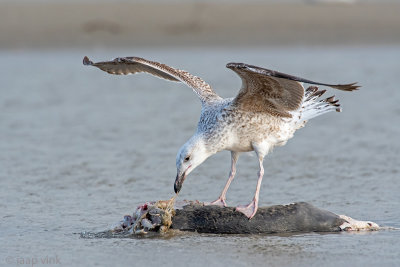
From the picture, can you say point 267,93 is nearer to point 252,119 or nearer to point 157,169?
point 252,119

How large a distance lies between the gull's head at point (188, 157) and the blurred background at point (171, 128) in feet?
1.85

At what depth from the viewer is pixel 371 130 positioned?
1256 cm

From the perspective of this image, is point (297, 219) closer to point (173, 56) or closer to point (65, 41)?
point (173, 56)

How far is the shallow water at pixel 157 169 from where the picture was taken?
273 inches

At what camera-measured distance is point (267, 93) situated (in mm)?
8094

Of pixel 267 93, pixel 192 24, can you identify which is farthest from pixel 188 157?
pixel 192 24

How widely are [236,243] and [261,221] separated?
489mm

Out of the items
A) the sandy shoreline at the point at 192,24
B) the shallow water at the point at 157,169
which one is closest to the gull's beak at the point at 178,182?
the shallow water at the point at 157,169

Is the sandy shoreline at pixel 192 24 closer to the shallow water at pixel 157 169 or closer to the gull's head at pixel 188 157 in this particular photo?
the shallow water at pixel 157 169

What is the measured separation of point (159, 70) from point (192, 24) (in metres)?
15.1

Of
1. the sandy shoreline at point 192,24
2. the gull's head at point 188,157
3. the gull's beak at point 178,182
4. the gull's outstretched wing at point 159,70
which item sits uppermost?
the sandy shoreline at point 192,24

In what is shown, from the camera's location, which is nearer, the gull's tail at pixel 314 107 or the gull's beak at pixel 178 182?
the gull's beak at pixel 178 182

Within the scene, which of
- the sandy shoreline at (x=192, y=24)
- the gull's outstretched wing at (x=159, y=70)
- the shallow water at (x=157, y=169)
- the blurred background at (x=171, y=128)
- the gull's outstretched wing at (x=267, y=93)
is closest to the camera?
the shallow water at (x=157, y=169)

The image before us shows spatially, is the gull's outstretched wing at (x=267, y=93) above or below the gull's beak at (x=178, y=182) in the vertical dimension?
above
